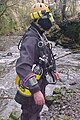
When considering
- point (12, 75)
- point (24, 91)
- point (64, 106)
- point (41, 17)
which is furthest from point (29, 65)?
point (12, 75)

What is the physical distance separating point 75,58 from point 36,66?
8.55m

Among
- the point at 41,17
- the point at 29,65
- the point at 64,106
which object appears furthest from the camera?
the point at 64,106

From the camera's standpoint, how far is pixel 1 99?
22.3 ft

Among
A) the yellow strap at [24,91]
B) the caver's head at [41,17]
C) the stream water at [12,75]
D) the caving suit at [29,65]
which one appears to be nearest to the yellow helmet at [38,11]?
the caver's head at [41,17]

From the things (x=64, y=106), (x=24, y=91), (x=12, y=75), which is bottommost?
(x=12, y=75)

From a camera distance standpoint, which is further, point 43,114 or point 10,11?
point 10,11

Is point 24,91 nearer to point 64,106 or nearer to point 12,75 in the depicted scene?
point 64,106

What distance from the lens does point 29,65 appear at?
336 centimetres

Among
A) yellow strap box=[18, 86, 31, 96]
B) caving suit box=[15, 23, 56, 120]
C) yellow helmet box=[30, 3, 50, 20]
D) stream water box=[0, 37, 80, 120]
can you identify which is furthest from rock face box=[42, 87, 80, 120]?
yellow helmet box=[30, 3, 50, 20]

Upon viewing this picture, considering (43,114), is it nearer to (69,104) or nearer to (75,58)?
(69,104)

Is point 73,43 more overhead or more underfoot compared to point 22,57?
more underfoot

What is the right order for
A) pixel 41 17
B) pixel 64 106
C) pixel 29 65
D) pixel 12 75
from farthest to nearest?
pixel 12 75, pixel 64 106, pixel 41 17, pixel 29 65

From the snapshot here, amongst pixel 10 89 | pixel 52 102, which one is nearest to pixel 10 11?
pixel 10 89

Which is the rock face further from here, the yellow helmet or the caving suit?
the yellow helmet
